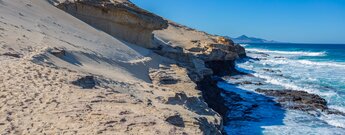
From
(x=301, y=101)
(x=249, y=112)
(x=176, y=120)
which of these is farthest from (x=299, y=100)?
(x=176, y=120)

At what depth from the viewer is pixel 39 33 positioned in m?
12.1

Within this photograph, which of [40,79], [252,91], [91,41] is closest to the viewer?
[40,79]

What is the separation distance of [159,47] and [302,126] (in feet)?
27.2

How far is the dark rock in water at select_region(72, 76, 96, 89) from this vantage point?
7.87 meters

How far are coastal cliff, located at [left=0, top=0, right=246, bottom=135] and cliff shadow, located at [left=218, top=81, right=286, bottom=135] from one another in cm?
101

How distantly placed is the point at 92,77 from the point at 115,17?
32.9 feet

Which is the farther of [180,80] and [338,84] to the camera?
[338,84]

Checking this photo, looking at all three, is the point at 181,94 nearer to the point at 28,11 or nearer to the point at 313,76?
the point at 28,11

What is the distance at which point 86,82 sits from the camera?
8.03m

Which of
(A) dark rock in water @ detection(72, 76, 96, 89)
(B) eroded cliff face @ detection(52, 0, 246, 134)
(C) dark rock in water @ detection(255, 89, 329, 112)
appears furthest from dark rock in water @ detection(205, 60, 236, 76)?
(A) dark rock in water @ detection(72, 76, 96, 89)

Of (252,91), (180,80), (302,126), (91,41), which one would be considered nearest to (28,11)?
(91,41)

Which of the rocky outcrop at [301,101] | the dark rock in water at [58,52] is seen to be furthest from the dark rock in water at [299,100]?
the dark rock in water at [58,52]

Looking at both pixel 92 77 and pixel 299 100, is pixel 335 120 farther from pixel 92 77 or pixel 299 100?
pixel 92 77

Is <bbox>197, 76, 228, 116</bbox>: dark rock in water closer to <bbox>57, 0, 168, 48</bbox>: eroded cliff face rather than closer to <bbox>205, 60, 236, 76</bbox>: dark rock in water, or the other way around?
<bbox>57, 0, 168, 48</bbox>: eroded cliff face
